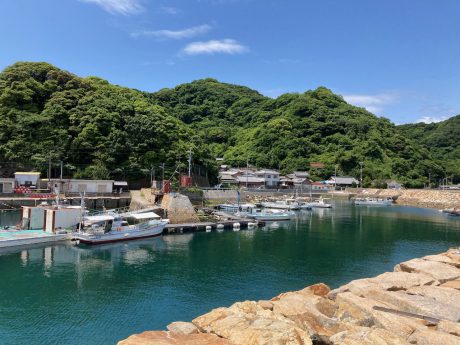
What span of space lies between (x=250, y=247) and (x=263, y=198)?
44823 mm

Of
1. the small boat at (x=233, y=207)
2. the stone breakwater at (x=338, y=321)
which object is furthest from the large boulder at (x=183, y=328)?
the small boat at (x=233, y=207)

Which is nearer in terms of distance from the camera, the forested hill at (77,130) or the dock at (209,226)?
the dock at (209,226)

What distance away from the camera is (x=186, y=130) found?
85375 millimetres

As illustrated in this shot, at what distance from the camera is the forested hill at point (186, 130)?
65375 millimetres

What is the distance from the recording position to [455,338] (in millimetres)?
10070

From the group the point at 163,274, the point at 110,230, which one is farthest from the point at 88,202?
the point at 163,274

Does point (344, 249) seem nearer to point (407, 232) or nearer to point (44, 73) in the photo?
point (407, 232)

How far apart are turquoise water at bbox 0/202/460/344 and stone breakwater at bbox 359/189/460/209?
4621cm

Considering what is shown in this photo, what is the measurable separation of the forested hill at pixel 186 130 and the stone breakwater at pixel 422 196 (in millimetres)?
14531

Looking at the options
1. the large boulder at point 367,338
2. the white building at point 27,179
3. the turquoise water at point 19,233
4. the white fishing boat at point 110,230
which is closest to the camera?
the large boulder at point 367,338

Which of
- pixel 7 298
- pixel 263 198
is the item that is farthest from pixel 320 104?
pixel 7 298

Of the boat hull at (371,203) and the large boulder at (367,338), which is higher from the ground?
the boat hull at (371,203)

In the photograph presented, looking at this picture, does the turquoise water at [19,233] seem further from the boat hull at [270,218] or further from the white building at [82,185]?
the boat hull at [270,218]

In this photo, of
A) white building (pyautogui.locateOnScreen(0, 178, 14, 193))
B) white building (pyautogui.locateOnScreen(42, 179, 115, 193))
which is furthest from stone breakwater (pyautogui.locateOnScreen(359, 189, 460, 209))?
A: white building (pyautogui.locateOnScreen(0, 178, 14, 193))
